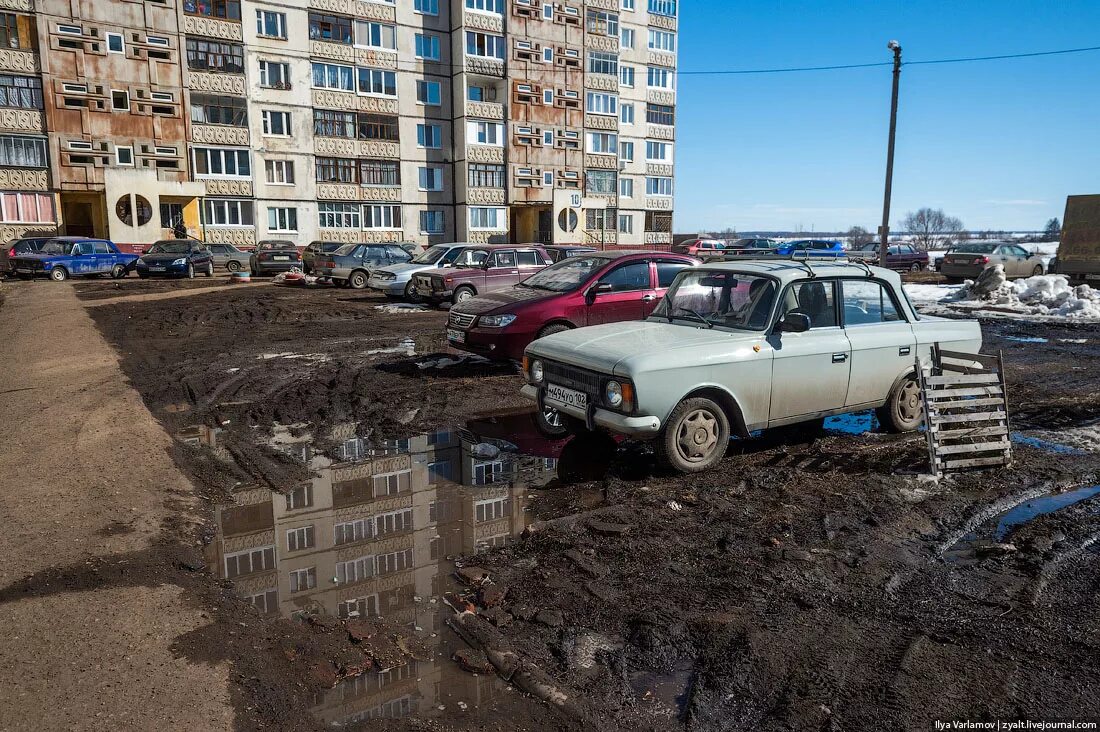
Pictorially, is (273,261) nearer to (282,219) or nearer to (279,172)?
(282,219)

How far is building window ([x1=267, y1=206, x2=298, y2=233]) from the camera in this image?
43.2 m

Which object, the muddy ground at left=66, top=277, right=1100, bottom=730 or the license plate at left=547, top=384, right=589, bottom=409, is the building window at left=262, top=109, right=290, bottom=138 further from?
the license plate at left=547, top=384, right=589, bottom=409

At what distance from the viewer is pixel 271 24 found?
1671 inches

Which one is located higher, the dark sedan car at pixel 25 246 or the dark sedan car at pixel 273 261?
the dark sedan car at pixel 25 246

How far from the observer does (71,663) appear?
3.46m

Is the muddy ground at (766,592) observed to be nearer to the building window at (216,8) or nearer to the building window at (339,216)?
the building window at (339,216)

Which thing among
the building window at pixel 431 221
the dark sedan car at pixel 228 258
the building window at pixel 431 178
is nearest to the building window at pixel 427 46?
the building window at pixel 431 178

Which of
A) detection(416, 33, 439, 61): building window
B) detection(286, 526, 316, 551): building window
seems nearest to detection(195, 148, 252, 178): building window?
detection(416, 33, 439, 61): building window

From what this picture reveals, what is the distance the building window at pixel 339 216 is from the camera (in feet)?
148

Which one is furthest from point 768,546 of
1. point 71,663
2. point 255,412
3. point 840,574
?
point 255,412

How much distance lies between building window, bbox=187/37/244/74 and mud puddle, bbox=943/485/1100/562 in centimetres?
4462

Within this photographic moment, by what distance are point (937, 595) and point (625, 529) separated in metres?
1.94

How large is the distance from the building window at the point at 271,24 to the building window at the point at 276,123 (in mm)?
4203

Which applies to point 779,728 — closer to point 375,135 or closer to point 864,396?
point 864,396
